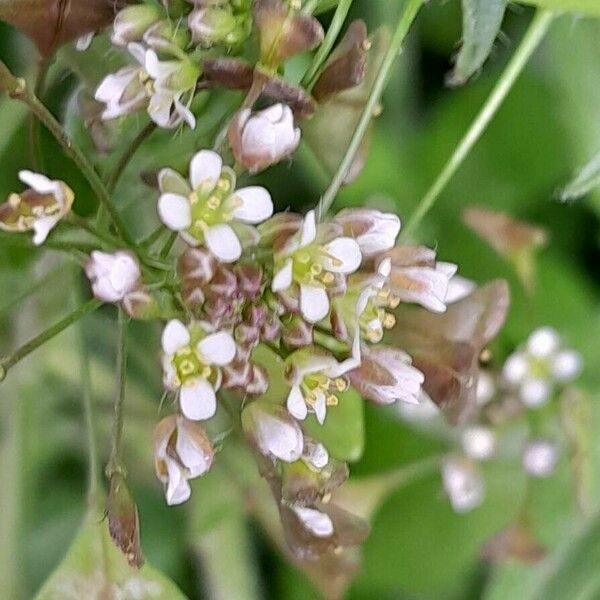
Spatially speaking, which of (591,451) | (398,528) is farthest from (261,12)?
(398,528)

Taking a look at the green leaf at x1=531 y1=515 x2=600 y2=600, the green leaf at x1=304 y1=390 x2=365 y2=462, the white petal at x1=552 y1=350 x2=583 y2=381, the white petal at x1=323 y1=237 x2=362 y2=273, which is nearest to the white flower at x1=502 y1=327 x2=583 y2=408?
the white petal at x1=552 y1=350 x2=583 y2=381

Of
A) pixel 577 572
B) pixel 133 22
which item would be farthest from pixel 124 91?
pixel 577 572

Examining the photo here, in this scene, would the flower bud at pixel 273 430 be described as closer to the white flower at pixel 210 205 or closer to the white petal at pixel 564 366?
the white flower at pixel 210 205

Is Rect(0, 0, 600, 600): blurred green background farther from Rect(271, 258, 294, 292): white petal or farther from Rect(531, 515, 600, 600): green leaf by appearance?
Rect(271, 258, 294, 292): white petal

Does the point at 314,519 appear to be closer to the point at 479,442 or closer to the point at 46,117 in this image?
the point at 46,117

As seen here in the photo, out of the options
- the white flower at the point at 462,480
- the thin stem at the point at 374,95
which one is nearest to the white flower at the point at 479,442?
the white flower at the point at 462,480
